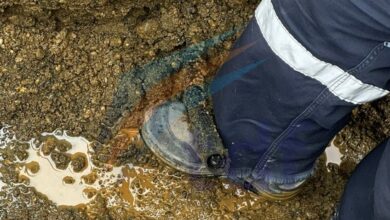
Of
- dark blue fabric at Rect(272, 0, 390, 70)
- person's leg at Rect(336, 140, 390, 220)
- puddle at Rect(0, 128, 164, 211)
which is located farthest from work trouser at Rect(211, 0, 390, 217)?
puddle at Rect(0, 128, 164, 211)

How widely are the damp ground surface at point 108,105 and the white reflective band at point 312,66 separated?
0.52 m

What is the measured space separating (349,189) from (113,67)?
79cm

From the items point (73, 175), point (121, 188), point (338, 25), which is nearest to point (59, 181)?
point (73, 175)

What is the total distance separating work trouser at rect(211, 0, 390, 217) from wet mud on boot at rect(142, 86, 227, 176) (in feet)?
0.19

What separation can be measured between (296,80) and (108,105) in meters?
0.68

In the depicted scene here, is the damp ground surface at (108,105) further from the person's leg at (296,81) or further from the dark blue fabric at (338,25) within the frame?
the dark blue fabric at (338,25)

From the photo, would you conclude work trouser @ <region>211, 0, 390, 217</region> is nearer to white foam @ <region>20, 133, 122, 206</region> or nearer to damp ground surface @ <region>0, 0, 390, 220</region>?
damp ground surface @ <region>0, 0, 390, 220</region>

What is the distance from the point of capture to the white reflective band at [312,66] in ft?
4.58

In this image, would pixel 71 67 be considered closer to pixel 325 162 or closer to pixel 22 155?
pixel 22 155

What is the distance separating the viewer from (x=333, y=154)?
205 centimetres

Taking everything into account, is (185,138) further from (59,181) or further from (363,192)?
(363,192)

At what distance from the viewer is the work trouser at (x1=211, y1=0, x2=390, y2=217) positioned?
52.2 inches

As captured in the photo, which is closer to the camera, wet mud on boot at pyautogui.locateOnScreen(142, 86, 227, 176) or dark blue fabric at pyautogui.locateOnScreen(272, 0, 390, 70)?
dark blue fabric at pyautogui.locateOnScreen(272, 0, 390, 70)

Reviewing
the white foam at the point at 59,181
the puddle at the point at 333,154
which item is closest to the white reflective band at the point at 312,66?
the puddle at the point at 333,154
